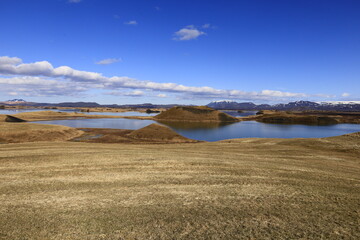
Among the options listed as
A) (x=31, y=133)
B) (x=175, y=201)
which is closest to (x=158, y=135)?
(x=31, y=133)

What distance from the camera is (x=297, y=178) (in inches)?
637

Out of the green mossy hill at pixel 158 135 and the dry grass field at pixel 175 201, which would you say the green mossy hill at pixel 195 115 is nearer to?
the green mossy hill at pixel 158 135

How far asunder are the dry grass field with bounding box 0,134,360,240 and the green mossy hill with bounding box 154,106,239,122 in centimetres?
13218

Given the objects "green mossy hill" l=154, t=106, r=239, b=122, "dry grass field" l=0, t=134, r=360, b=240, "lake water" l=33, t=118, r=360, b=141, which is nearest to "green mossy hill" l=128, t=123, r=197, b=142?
"lake water" l=33, t=118, r=360, b=141

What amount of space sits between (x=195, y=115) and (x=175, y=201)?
14493 cm

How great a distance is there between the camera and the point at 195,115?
156 m

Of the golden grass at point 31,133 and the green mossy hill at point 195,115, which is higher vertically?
the green mossy hill at point 195,115

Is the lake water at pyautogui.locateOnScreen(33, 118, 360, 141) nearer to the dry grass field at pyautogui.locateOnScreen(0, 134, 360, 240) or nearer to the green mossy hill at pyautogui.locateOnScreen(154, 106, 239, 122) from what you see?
the green mossy hill at pyautogui.locateOnScreen(154, 106, 239, 122)

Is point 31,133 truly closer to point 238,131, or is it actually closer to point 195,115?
point 238,131

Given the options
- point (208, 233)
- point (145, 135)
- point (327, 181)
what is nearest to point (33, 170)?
point (208, 233)

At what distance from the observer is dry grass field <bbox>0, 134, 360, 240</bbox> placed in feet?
29.0

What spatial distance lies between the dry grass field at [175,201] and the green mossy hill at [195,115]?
434 ft

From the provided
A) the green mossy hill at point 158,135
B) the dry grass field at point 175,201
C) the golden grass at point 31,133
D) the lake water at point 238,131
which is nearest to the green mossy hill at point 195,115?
the lake water at point 238,131

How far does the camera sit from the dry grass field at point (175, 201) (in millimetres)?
8852
